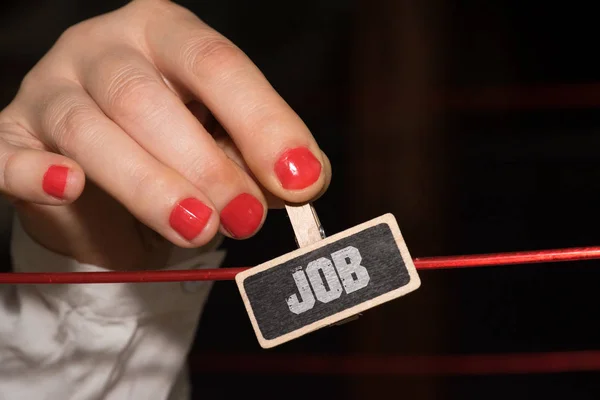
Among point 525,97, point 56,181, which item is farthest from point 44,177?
point 525,97

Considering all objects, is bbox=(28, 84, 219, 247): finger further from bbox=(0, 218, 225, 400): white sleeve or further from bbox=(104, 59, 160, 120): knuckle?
bbox=(0, 218, 225, 400): white sleeve

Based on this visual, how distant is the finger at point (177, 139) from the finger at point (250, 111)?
1cm

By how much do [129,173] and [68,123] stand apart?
0.18 feet

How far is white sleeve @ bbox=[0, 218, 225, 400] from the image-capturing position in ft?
1.47

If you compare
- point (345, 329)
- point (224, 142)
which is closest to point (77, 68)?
point (224, 142)

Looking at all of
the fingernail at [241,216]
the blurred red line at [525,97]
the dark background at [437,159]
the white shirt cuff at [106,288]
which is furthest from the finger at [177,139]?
the blurred red line at [525,97]

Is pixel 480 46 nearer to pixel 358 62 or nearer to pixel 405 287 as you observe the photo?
pixel 358 62

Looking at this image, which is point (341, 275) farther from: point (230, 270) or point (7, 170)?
point (7, 170)

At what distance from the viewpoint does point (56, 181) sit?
302 millimetres

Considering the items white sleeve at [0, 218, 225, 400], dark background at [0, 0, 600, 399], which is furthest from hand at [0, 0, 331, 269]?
dark background at [0, 0, 600, 399]

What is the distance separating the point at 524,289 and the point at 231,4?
731 millimetres

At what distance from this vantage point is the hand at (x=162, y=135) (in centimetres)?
30

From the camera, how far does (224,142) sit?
0.37m

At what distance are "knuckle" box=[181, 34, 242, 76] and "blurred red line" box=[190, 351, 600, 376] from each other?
57 cm
